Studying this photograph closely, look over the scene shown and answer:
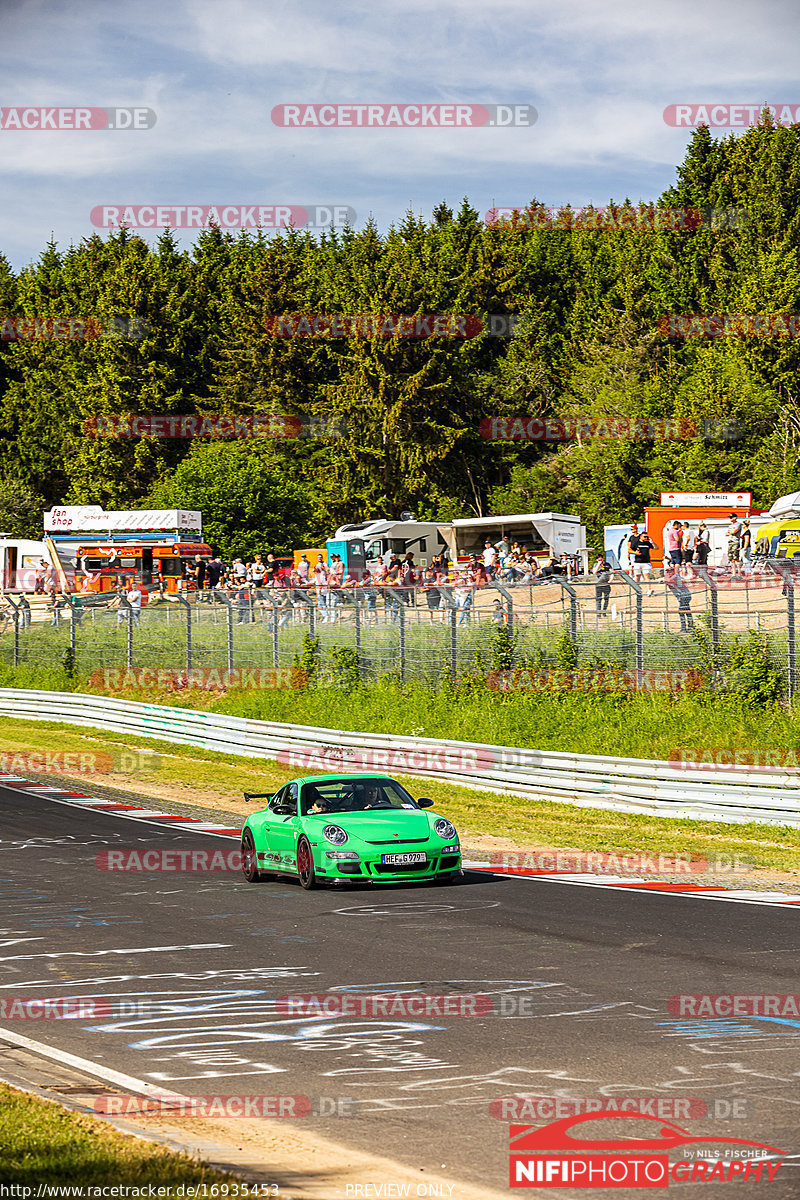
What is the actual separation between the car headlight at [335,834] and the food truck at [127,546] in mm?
39630

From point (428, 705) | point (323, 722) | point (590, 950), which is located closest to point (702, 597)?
point (428, 705)

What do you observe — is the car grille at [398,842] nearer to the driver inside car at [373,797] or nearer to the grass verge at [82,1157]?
the driver inside car at [373,797]

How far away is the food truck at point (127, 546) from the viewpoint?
54.1 m

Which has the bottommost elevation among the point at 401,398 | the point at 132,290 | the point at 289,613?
the point at 289,613

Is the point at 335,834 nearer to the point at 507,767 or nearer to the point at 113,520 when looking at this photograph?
the point at 507,767

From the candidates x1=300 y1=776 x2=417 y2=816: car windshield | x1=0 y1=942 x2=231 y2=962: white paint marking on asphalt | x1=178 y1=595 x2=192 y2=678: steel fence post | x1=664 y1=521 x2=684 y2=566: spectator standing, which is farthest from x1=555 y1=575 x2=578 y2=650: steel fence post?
x1=0 y1=942 x2=231 y2=962: white paint marking on asphalt

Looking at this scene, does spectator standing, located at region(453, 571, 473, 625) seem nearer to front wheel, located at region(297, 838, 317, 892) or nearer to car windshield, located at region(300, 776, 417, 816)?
car windshield, located at region(300, 776, 417, 816)

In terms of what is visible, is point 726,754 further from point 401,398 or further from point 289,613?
point 401,398

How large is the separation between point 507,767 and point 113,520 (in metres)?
34.5

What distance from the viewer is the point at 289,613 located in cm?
3061

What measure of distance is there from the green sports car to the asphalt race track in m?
0.27

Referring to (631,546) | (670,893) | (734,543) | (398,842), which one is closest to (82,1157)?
(398,842)

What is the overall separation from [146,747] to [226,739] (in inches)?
119

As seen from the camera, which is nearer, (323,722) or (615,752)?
(615,752)
